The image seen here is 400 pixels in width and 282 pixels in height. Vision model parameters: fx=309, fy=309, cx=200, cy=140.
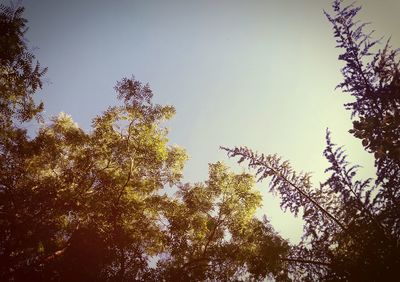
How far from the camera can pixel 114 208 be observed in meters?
17.3

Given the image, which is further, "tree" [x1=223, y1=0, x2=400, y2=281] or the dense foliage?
the dense foliage

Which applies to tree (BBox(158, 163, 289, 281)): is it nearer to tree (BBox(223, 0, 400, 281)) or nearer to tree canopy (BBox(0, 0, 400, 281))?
tree canopy (BBox(0, 0, 400, 281))

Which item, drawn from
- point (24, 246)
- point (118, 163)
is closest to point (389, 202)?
point (118, 163)

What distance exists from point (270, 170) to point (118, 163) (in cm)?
1330

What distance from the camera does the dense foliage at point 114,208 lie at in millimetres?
16766

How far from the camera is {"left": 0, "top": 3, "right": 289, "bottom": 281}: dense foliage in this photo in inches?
660

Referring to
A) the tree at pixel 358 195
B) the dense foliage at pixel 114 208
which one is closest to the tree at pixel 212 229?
the dense foliage at pixel 114 208

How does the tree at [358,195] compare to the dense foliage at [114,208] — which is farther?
the dense foliage at [114,208]

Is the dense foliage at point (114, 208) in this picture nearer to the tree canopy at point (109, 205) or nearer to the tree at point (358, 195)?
the tree canopy at point (109, 205)

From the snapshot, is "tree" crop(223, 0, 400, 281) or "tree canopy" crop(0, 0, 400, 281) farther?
"tree canopy" crop(0, 0, 400, 281)

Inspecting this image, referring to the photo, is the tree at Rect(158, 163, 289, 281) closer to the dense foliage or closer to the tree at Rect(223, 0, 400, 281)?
the dense foliage

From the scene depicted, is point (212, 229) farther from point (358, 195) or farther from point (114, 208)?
point (358, 195)

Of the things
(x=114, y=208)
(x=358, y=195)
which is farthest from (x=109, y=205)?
(x=358, y=195)

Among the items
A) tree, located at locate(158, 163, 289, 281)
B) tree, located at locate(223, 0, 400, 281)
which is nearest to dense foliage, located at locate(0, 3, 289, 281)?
tree, located at locate(158, 163, 289, 281)
